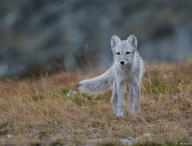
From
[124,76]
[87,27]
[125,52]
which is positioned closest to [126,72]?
[124,76]

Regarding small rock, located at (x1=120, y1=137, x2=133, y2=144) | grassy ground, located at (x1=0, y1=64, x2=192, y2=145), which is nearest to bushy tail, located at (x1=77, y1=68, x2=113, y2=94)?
grassy ground, located at (x1=0, y1=64, x2=192, y2=145)

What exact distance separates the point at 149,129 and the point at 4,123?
246cm

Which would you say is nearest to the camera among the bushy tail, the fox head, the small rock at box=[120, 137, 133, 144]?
the small rock at box=[120, 137, 133, 144]

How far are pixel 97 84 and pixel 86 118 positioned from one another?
3.33 ft

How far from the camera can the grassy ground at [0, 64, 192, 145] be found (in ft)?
16.4

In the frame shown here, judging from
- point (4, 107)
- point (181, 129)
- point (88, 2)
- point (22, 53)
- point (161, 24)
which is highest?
point (88, 2)

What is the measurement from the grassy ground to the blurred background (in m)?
8.93

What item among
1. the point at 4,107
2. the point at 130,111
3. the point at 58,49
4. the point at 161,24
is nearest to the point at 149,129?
the point at 130,111

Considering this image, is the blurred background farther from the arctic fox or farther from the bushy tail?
the arctic fox

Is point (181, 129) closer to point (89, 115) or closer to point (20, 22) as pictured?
point (89, 115)

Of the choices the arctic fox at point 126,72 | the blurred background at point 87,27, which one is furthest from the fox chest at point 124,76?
the blurred background at point 87,27

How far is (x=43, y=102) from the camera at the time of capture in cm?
712

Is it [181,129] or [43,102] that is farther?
[43,102]

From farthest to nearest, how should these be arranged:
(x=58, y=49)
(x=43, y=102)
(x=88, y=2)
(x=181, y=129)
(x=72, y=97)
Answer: (x=88, y=2), (x=58, y=49), (x=72, y=97), (x=43, y=102), (x=181, y=129)
